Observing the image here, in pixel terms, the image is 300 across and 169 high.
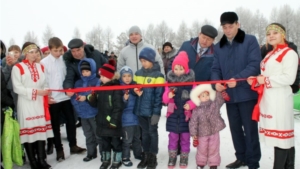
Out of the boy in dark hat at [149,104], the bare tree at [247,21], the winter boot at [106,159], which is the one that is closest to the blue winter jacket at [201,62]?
the boy in dark hat at [149,104]

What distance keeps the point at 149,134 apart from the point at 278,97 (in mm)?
1908

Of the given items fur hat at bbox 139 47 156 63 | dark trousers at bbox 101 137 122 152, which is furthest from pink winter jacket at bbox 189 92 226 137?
dark trousers at bbox 101 137 122 152

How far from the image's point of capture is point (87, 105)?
4484 mm

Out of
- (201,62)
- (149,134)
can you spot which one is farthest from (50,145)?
(201,62)

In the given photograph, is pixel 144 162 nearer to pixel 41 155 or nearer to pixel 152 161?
pixel 152 161

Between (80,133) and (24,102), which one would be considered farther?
(80,133)

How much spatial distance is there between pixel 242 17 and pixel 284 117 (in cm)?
4733

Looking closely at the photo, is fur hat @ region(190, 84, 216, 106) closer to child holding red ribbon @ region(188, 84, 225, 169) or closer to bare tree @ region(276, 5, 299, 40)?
child holding red ribbon @ region(188, 84, 225, 169)

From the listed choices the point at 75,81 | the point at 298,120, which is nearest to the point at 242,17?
the point at 298,120

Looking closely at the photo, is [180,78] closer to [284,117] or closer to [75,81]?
[284,117]

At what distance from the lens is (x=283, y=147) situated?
10.2 ft

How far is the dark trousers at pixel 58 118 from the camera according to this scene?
4652 millimetres

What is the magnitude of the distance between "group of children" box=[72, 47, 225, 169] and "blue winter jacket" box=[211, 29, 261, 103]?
0.29m

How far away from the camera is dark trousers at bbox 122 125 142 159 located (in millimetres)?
4195
